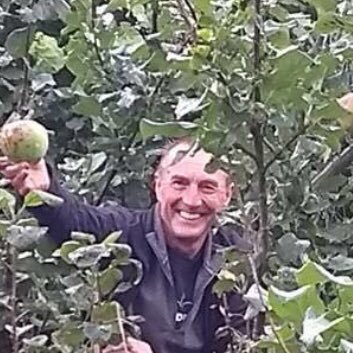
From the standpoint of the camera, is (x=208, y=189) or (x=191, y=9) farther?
(x=208, y=189)

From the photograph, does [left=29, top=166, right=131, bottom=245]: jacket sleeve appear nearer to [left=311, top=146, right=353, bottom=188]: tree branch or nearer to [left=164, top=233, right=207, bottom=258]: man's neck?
[left=164, top=233, right=207, bottom=258]: man's neck

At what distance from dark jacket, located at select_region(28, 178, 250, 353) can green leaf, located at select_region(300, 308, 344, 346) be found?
1328 millimetres

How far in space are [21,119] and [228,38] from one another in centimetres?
59

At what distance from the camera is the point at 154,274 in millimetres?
2676

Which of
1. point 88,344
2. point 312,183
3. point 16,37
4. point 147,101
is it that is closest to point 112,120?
point 147,101

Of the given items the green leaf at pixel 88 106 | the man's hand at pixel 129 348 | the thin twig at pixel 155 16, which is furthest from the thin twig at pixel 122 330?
the green leaf at pixel 88 106

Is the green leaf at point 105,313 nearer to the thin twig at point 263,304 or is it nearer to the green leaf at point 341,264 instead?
the thin twig at point 263,304

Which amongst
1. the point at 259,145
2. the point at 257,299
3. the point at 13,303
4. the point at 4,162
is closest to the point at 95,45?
the point at 4,162

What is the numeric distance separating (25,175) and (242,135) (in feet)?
1.81

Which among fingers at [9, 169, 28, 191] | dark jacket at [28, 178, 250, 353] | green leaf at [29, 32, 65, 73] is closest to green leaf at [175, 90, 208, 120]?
fingers at [9, 169, 28, 191]

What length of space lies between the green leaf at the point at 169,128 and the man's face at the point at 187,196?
3.02 feet

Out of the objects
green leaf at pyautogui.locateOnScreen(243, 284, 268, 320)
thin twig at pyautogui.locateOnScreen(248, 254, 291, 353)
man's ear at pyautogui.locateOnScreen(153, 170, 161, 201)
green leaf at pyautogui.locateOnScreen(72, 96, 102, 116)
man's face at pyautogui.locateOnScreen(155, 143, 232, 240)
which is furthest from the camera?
man's ear at pyautogui.locateOnScreen(153, 170, 161, 201)

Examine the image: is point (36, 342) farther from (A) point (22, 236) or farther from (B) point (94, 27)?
(B) point (94, 27)

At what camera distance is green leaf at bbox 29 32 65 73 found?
2.49m
